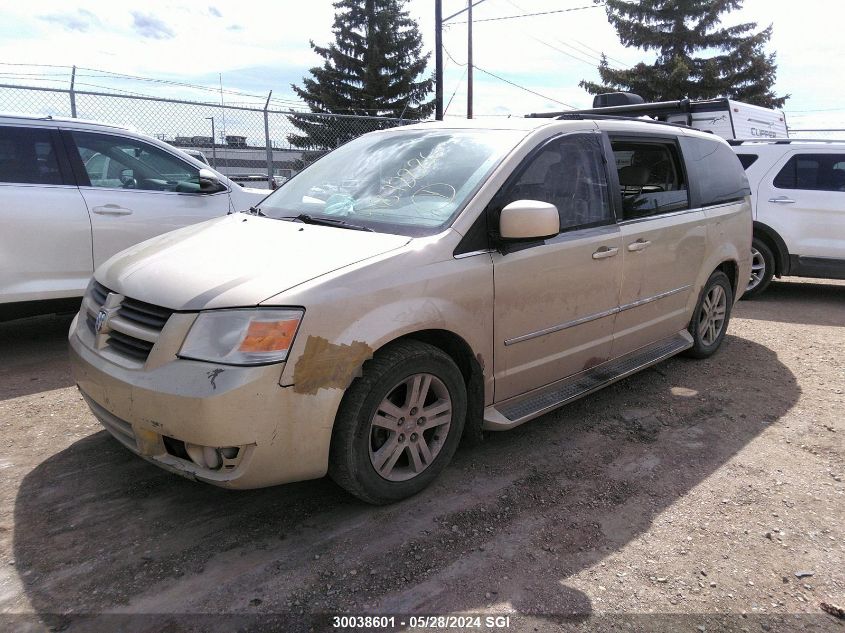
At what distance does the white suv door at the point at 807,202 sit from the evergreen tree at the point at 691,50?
66.3ft

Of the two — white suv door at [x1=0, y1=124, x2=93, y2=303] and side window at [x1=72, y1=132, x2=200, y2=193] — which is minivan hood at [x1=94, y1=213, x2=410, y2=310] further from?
side window at [x1=72, y1=132, x2=200, y2=193]

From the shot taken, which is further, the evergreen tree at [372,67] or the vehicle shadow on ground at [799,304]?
the evergreen tree at [372,67]

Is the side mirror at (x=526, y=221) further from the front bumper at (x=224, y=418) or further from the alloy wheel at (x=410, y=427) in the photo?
the front bumper at (x=224, y=418)

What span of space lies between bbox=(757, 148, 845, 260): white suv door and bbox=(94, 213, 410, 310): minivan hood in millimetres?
6672

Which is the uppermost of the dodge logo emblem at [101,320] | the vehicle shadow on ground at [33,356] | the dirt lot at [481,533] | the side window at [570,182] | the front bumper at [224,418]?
the side window at [570,182]

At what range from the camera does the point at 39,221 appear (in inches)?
188

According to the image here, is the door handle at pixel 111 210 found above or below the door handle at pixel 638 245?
above

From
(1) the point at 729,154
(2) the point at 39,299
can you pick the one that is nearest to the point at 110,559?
(2) the point at 39,299

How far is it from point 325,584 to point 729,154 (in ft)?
16.0

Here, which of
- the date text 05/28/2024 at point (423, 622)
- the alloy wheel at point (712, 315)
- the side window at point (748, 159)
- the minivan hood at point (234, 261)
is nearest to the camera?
the date text 05/28/2024 at point (423, 622)

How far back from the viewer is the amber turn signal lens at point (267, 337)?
251cm

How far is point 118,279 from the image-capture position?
302 centimetres

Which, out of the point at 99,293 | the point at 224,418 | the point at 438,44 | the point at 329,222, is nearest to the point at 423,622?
the point at 224,418

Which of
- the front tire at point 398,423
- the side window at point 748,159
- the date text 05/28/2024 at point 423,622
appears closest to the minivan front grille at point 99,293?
the front tire at point 398,423
